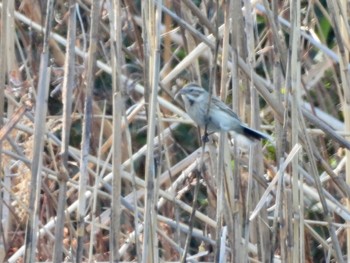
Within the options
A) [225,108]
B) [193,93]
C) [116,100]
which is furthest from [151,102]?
[193,93]

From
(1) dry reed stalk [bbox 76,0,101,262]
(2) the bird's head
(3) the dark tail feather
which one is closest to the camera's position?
(1) dry reed stalk [bbox 76,0,101,262]

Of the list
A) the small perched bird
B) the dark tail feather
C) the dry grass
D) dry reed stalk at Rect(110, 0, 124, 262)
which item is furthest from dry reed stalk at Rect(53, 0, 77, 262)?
the dark tail feather

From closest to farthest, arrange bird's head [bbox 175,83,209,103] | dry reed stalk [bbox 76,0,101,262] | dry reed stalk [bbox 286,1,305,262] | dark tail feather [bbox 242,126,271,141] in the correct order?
1. dry reed stalk [bbox 76,0,101,262]
2. dry reed stalk [bbox 286,1,305,262]
3. dark tail feather [bbox 242,126,271,141]
4. bird's head [bbox 175,83,209,103]

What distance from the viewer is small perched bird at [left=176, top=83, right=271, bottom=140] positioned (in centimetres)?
216

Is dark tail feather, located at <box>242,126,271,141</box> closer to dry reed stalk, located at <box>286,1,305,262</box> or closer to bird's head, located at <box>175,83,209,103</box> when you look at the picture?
dry reed stalk, located at <box>286,1,305,262</box>

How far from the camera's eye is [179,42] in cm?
330

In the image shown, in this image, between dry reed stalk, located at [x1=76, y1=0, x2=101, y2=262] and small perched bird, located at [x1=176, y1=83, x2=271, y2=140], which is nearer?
dry reed stalk, located at [x1=76, y1=0, x2=101, y2=262]

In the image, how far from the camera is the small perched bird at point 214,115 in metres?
2.16

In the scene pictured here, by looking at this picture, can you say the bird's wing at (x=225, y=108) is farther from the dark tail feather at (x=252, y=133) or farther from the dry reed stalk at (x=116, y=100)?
the dry reed stalk at (x=116, y=100)

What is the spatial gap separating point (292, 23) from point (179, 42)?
127cm

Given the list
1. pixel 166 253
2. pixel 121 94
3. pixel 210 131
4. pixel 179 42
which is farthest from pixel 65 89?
pixel 179 42

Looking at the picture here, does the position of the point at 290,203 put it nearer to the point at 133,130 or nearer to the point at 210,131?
the point at 210,131

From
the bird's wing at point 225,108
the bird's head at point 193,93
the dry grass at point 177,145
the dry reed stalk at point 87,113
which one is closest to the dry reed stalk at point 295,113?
the dry grass at point 177,145

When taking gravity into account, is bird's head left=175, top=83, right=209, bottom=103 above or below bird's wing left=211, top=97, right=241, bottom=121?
above
